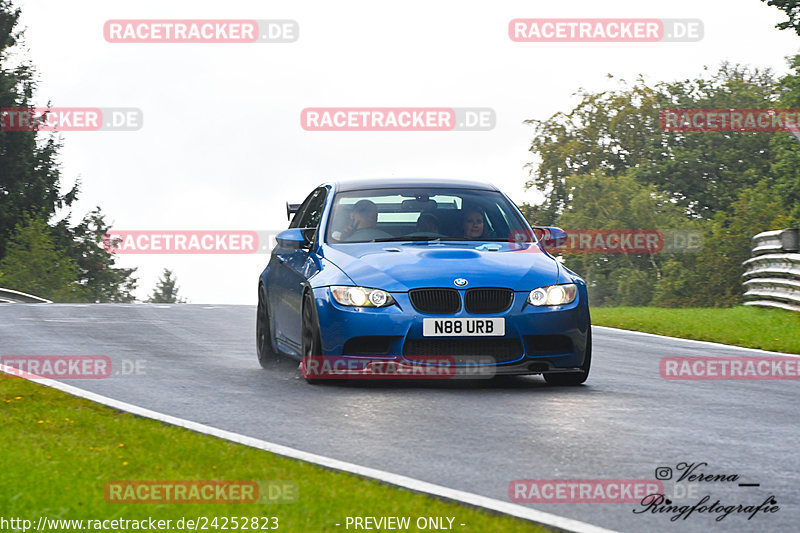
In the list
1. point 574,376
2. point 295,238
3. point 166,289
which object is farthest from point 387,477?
point 166,289

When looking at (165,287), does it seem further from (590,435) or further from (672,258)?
(590,435)

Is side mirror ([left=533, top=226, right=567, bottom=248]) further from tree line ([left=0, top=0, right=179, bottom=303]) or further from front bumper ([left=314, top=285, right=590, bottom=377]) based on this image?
tree line ([left=0, top=0, right=179, bottom=303])

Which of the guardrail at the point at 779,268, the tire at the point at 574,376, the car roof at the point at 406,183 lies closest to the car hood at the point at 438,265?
the tire at the point at 574,376

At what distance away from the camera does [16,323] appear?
16.7m

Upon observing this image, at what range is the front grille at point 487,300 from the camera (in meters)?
9.66

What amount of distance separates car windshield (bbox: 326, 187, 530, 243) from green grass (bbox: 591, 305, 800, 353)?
15.5ft

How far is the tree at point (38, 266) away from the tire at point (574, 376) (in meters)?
53.1

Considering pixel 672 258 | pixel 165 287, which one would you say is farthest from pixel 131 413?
pixel 165 287

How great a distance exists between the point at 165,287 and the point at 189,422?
169 m

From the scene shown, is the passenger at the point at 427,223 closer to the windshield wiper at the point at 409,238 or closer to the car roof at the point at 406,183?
the windshield wiper at the point at 409,238

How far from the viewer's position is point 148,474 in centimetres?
619

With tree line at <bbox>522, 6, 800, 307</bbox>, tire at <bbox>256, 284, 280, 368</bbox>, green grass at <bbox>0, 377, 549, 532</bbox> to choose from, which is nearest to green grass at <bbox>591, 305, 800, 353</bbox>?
tire at <bbox>256, 284, 280, 368</bbox>

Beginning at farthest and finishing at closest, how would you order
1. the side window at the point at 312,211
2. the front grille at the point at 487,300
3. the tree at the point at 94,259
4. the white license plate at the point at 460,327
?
the tree at the point at 94,259 → the side window at the point at 312,211 → the front grille at the point at 487,300 → the white license plate at the point at 460,327

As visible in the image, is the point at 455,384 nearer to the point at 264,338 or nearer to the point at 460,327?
the point at 460,327
